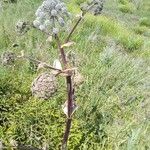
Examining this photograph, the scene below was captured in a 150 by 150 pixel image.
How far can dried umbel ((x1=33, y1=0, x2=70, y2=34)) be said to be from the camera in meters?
2.83

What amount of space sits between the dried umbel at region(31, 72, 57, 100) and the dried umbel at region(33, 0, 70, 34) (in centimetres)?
116

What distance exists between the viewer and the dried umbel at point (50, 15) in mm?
2830

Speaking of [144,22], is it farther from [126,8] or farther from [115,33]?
[115,33]

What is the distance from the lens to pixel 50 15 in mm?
2873

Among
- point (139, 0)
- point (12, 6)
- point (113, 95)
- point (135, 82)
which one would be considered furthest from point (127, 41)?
point (139, 0)

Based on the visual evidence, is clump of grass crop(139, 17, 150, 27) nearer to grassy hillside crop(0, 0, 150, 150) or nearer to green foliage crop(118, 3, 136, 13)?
green foliage crop(118, 3, 136, 13)

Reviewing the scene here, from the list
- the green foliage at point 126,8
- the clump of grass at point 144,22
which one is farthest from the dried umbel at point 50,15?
the green foliage at point 126,8

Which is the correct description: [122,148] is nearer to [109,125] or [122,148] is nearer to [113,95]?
[109,125]

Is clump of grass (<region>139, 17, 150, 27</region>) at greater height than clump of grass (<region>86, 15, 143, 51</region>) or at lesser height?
lesser

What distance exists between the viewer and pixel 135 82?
186 inches

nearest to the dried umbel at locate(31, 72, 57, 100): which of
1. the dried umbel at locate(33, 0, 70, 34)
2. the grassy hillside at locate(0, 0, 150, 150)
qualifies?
the grassy hillside at locate(0, 0, 150, 150)

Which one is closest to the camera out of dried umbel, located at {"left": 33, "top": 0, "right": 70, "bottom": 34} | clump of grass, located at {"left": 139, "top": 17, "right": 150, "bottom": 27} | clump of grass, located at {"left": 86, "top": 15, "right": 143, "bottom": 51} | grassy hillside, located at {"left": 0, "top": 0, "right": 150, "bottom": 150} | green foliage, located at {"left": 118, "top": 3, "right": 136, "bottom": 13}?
dried umbel, located at {"left": 33, "top": 0, "right": 70, "bottom": 34}

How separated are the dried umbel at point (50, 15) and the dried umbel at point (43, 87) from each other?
1.16m

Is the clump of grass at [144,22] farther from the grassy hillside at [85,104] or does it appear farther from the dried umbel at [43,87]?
the dried umbel at [43,87]
